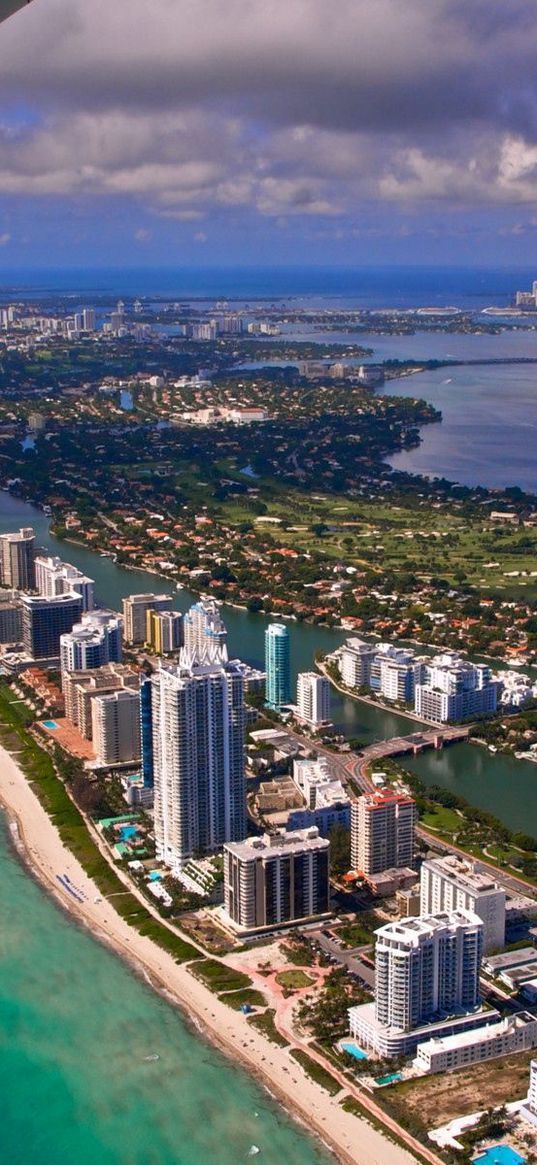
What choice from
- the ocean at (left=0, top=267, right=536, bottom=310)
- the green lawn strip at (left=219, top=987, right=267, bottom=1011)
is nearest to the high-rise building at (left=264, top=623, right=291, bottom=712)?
the green lawn strip at (left=219, top=987, right=267, bottom=1011)

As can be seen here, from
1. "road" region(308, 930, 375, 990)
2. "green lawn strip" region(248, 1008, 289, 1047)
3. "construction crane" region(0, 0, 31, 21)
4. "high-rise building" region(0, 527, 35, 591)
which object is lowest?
"green lawn strip" region(248, 1008, 289, 1047)

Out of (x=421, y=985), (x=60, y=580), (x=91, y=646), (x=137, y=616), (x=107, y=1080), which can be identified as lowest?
(x=107, y=1080)

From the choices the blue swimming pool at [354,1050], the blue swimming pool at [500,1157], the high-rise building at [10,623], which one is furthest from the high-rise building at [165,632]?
the blue swimming pool at [500,1157]

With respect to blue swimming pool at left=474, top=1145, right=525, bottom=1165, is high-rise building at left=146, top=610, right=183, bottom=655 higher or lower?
higher

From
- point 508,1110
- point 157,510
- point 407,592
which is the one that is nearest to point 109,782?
point 508,1110

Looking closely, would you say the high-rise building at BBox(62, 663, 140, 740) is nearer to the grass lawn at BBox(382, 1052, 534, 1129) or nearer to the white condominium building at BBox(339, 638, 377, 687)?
the white condominium building at BBox(339, 638, 377, 687)

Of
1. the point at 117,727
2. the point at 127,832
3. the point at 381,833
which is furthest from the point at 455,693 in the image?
the point at 127,832

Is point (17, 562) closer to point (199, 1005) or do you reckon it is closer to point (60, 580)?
point (60, 580)
